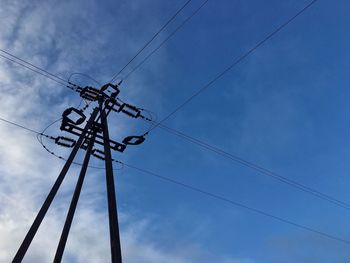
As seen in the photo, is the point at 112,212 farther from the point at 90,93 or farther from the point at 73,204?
the point at 90,93

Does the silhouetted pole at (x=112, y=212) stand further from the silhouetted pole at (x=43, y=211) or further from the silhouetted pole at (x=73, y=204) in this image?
the silhouetted pole at (x=43, y=211)

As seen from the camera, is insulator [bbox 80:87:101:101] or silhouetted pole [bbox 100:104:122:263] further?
insulator [bbox 80:87:101:101]

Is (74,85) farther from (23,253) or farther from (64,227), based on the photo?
(23,253)

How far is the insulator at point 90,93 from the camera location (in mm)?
18734

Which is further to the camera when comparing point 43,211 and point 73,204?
point 73,204

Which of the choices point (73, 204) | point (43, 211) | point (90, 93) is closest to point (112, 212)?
point (43, 211)

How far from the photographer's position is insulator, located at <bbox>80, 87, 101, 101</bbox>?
18.7 m

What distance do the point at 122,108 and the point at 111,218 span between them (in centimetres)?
637

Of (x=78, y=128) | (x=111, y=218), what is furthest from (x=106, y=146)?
(x=111, y=218)

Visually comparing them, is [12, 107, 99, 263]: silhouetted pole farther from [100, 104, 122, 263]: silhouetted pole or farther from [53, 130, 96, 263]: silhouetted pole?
[100, 104, 122, 263]: silhouetted pole

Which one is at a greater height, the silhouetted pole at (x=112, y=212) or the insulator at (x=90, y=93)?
the insulator at (x=90, y=93)

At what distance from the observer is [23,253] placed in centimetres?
1243

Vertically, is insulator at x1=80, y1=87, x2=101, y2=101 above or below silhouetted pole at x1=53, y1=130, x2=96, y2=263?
above

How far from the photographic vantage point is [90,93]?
1880 centimetres
